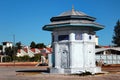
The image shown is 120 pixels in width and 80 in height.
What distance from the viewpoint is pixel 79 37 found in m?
24.7

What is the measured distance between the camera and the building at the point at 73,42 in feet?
80.0

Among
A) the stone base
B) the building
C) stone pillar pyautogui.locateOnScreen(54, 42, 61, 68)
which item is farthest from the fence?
stone pillar pyautogui.locateOnScreen(54, 42, 61, 68)

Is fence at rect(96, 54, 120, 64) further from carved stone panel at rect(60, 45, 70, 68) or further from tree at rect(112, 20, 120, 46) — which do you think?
tree at rect(112, 20, 120, 46)

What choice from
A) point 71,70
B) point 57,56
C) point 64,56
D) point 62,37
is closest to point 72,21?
point 62,37

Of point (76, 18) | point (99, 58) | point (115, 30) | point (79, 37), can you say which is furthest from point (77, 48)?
point (115, 30)

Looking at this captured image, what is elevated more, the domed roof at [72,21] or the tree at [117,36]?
the tree at [117,36]

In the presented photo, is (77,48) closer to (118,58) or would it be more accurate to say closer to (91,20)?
(91,20)

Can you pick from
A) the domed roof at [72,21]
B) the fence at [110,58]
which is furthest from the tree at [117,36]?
the domed roof at [72,21]

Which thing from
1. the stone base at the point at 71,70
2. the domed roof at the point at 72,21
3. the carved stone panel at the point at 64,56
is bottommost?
the stone base at the point at 71,70

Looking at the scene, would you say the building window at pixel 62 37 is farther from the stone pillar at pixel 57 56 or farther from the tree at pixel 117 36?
the tree at pixel 117 36

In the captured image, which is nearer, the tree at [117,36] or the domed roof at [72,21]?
the domed roof at [72,21]

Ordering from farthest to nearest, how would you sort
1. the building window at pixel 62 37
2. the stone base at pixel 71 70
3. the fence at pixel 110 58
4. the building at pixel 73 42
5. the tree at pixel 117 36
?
the tree at pixel 117 36 < the fence at pixel 110 58 < the building window at pixel 62 37 < the building at pixel 73 42 < the stone base at pixel 71 70

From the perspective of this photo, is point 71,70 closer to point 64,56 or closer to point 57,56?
point 64,56

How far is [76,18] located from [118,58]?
27.5 meters
